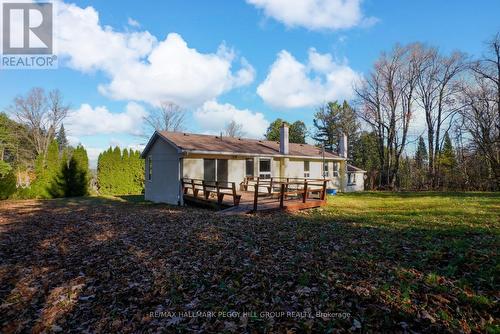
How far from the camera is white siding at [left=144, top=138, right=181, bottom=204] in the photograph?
16234 mm

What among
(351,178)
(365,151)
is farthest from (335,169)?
(365,151)

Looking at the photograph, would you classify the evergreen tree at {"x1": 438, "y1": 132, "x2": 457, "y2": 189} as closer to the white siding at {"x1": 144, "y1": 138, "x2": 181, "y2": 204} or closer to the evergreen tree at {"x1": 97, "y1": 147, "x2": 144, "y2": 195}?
the white siding at {"x1": 144, "y1": 138, "x2": 181, "y2": 204}

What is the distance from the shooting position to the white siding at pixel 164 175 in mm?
16234

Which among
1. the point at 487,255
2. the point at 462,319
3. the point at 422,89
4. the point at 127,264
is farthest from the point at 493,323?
the point at 422,89

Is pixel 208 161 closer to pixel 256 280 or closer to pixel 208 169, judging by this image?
pixel 208 169

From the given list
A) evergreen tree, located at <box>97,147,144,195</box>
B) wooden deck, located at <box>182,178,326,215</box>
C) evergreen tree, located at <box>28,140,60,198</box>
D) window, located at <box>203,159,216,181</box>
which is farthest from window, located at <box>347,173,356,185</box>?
evergreen tree, located at <box>28,140,60,198</box>

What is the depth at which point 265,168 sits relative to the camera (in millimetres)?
19609

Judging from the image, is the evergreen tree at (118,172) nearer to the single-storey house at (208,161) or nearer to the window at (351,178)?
the single-storey house at (208,161)

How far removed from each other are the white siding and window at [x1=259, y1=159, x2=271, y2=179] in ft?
18.9

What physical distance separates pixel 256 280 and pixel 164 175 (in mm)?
13741

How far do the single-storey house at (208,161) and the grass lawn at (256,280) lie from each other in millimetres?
7937

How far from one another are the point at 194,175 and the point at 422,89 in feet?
85.7

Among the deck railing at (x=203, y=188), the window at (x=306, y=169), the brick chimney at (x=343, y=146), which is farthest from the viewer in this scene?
the brick chimney at (x=343, y=146)

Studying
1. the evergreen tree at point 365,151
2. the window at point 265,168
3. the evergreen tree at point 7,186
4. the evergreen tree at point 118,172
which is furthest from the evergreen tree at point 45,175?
the evergreen tree at point 365,151
